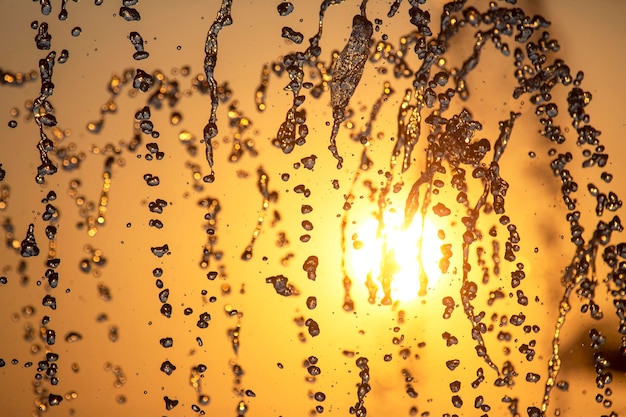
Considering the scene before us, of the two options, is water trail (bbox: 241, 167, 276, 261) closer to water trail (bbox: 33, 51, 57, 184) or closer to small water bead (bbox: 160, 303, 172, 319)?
small water bead (bbox: 160, 303, 172, 319)

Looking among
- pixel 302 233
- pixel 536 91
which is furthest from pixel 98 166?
pixel 536 91

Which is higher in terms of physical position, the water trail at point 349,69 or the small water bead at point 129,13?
the small water bead at point 129,13

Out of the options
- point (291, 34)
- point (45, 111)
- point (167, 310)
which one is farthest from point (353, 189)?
point (45, 111)

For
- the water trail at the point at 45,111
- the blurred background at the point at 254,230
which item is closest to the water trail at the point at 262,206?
the blurred background at the point at 254,230

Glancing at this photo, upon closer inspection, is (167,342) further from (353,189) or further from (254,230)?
(353,189)

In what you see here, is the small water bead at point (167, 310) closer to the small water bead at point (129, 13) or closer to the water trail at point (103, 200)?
the water trail at point (103, 200)

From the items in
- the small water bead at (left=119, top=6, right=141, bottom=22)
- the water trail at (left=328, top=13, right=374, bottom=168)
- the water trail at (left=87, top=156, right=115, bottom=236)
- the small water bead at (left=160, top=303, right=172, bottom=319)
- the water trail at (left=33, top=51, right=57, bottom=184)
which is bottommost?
the small water bead at (left=160, top=303, right=172, bottom=319)

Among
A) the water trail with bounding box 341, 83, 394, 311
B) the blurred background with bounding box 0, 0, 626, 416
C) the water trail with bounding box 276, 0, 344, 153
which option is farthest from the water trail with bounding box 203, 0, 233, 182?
the water trail with bounding box 341, 83, 394, 311

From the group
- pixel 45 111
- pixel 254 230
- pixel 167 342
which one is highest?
pixel 45 111

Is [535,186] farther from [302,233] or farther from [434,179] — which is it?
[302,233]
